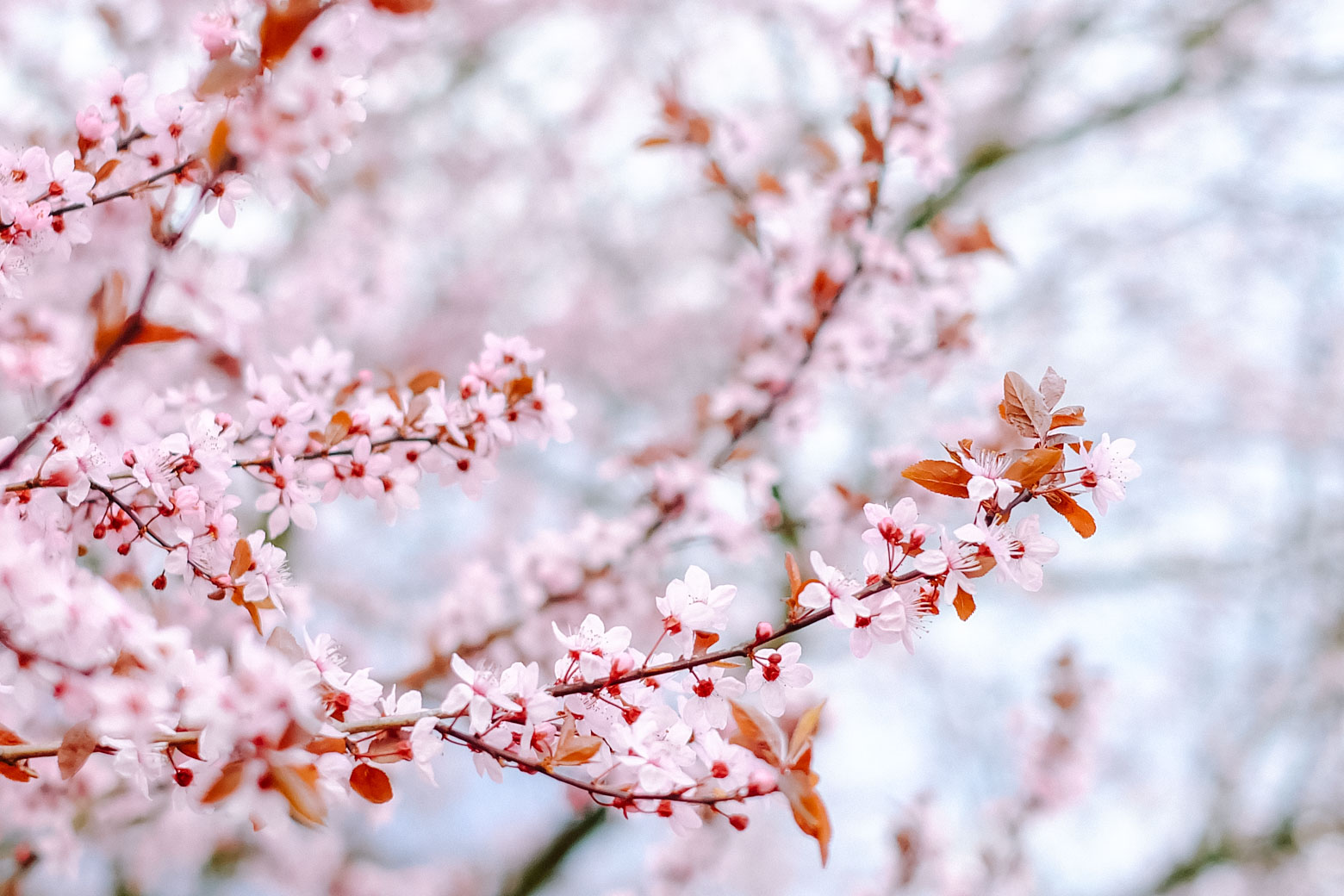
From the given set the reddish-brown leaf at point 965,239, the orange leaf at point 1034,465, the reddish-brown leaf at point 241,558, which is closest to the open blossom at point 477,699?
the reddish-brown leaf at point 241,558

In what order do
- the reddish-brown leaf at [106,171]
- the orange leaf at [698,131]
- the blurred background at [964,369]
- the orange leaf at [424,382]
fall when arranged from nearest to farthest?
the reddish-brown leaf at [106,171], the orange leaf at [424,382], the orange leaf at [698,131], the blurred background at [964,369]

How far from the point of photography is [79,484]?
0.78m

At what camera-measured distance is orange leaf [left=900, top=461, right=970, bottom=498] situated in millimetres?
719

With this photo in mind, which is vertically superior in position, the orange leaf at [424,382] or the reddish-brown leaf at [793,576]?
the orange leaf at [424,382]

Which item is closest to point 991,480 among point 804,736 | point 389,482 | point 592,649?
point 804,736

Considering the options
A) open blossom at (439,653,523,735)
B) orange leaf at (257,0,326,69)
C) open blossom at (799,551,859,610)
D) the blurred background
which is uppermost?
the blurred background

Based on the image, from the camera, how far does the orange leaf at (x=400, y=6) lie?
2.28 ft

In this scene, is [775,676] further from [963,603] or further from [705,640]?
[963,603]

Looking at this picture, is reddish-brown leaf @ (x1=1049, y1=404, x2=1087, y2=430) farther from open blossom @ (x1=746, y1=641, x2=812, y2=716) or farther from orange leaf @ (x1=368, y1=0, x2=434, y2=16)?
orange leaf @ (x1=368, y1=0, x2=434, y2=16)

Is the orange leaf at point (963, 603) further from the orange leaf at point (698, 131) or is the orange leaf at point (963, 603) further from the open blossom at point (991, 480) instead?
the orange leaf at point (698, 131)

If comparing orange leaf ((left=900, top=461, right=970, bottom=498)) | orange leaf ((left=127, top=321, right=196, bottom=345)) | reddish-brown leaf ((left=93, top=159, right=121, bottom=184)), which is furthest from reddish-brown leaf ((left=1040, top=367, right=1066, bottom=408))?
reddish-brown leaf ((left=93, top=159, right=121, bottom=184))

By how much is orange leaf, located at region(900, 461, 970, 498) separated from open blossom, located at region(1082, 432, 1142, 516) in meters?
0.11

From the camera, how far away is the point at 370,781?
0.71m

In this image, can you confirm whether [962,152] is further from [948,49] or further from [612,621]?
[612,621]
